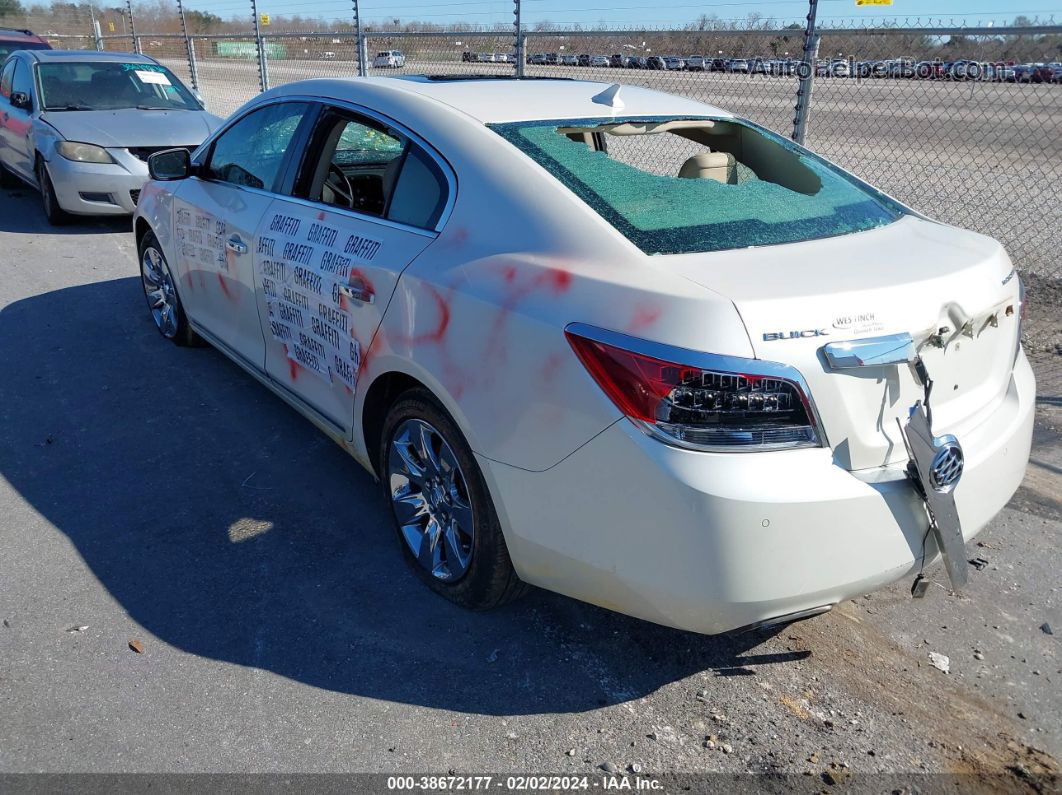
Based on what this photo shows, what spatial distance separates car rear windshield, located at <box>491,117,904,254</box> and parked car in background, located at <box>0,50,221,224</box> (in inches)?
253

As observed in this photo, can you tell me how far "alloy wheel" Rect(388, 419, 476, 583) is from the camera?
2963 millimetres

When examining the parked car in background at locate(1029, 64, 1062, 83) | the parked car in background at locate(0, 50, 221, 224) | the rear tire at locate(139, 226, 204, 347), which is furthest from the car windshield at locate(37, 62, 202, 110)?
the parked car in background at locate(1029, 64, 1062, 83)

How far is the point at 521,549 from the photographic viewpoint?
2.63m

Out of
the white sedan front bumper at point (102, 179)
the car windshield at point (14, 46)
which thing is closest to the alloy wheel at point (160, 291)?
the white sedan front bumper at point (102, 179)

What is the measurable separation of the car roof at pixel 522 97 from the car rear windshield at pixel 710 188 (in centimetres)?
7

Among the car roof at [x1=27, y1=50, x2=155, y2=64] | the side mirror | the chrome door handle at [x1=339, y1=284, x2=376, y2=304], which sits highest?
the car roof at [x1=27, y1=50, x2=155, y2=64]

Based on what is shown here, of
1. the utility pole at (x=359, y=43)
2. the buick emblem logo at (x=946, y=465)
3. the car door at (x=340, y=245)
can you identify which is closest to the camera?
the buick emblem logo at (x=946, y=465)

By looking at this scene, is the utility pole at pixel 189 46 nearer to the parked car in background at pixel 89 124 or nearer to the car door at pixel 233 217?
the parked car in background at pixel 89 124

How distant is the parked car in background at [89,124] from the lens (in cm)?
833

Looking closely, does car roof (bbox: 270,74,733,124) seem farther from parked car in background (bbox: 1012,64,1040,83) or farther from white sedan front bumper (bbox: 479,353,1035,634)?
parked car in background (bbox: 1012,64,1040,83)

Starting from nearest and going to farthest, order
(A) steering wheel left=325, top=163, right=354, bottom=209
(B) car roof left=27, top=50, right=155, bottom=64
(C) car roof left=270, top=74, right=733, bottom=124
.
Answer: (C) car roof left=270, top=74, right=733, bottom=124
(A) steering wheel left=325, top=163, right=354, bottom=209
(B) car roof left=27, top=50, right=155, bottom=64

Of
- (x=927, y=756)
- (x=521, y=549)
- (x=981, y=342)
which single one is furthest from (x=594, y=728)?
(x=981, y=342)

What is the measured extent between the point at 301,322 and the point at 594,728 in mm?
2072

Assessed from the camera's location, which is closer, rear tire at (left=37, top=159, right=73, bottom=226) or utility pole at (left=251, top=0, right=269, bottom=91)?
rear tire at (left=37, top=159, right=73, bottom=226)
